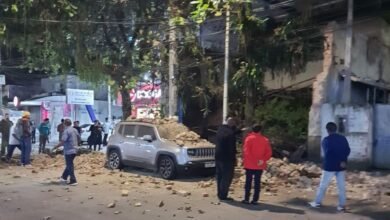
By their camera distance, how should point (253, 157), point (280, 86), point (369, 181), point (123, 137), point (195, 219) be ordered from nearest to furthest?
point (195, 219) → point (253, 157) → point (369, 181) → point (123, 137) → point (280, 86)

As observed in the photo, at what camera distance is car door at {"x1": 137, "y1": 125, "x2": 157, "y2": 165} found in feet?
53.1

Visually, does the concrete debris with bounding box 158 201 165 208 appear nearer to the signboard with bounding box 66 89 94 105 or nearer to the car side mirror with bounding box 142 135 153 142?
the car side mirror with bounding box 142 135 153 142

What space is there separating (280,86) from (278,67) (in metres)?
2.11

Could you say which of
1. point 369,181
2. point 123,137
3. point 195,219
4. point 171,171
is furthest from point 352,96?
point 195,219

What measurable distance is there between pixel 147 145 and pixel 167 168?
125cm

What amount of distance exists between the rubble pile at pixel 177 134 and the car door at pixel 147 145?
0.87 ft

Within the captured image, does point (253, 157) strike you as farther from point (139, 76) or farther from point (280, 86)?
point (139, 76)

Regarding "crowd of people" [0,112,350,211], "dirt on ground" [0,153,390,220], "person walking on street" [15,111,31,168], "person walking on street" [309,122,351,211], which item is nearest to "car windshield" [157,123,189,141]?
"dirt on ground" [0,153,390,220]

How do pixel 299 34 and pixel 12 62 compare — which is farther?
pixel 12 62

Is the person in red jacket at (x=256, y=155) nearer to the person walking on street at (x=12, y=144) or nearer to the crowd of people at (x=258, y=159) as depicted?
the crowd of people at (x=258, y=159)

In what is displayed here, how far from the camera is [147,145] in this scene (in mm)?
16422

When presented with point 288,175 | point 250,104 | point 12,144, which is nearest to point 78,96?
point 12,144

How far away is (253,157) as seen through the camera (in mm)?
10711

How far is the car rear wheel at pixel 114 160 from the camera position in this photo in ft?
58.0
